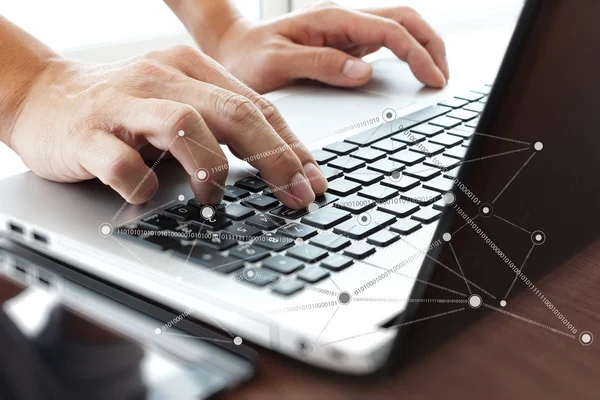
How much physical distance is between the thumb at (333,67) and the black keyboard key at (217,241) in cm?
42

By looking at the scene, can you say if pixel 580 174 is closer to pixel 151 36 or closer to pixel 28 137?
pixel 28 137

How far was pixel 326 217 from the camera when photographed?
0.47 meters

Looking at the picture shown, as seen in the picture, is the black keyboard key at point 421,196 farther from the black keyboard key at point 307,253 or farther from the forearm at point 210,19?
the forearm at point 210,19

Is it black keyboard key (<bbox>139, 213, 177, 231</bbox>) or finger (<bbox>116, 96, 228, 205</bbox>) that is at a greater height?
finger (<bbox>116, 96, 228, 205</bbox>)

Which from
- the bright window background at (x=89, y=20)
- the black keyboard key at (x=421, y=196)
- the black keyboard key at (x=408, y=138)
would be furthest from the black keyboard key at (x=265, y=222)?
the bright window background at (x=89, y=20)

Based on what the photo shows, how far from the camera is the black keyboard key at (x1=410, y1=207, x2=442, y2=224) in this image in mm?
472

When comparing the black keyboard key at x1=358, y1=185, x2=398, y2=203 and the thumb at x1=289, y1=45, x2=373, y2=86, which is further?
the thumb at x1=289, y1=45, x2=373, y2=86

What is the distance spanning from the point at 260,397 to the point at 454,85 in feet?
2.04

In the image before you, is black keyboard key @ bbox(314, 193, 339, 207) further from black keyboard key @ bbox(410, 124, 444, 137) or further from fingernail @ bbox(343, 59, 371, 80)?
fingernail @ bbox(343, 59, 371, 80)

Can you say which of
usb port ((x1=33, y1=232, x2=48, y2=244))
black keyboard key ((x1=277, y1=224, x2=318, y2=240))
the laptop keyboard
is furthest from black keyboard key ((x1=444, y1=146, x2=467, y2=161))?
usb port ((x1=33, y1=232, x2=48, y2=244))

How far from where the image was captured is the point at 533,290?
15.6 inches

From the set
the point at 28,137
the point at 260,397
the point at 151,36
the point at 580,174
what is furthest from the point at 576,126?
the point at 151,36

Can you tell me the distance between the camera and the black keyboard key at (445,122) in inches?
27.2

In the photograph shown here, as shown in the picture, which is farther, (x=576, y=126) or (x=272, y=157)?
(x=272, y=157)
